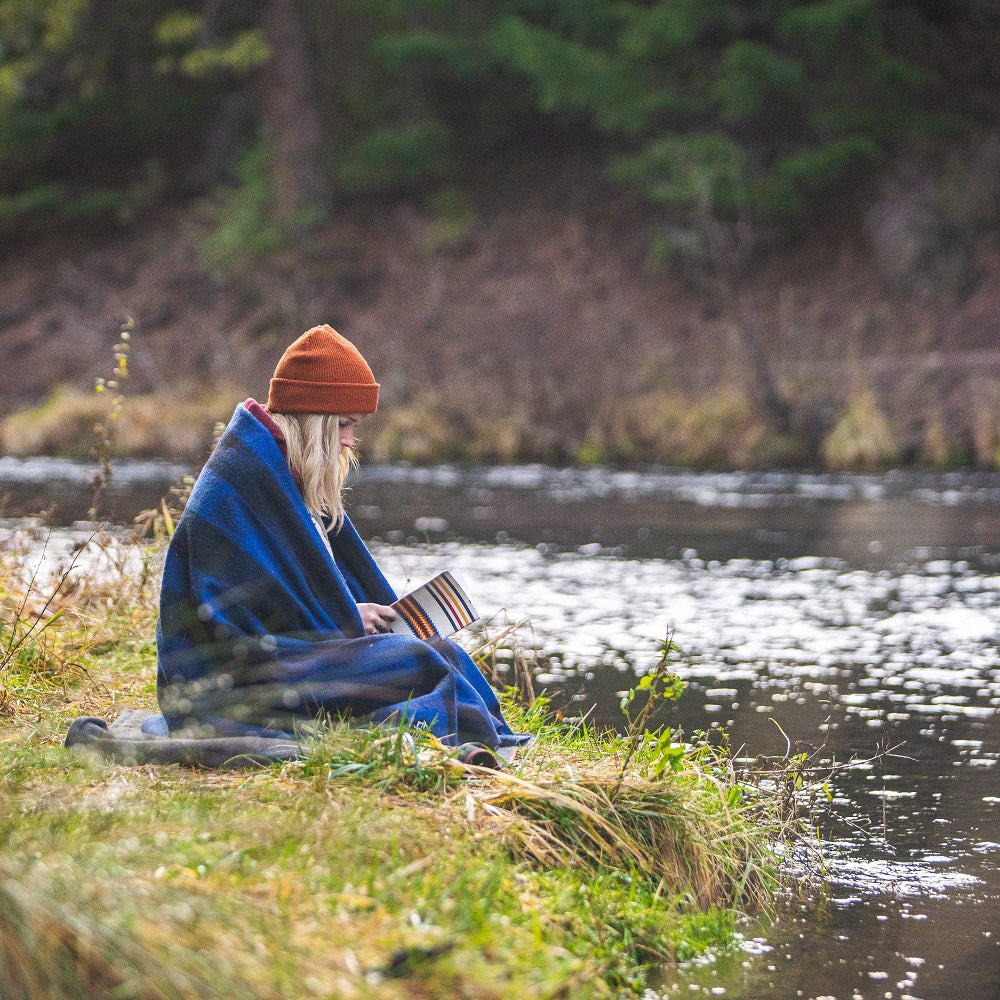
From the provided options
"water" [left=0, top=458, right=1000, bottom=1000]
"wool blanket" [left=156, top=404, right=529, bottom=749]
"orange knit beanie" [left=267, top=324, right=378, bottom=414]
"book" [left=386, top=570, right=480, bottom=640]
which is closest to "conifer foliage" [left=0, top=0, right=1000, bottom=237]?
"water" [left=0, top=458, right=1000, bottom=1000]

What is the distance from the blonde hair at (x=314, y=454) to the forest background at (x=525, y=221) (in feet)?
49.2

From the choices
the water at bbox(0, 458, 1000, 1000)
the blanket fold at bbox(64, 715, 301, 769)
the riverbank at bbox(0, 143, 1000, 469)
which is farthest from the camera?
the riverbank at bbox(0, 143, 1000, 469)

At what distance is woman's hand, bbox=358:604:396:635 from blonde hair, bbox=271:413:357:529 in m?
0.36

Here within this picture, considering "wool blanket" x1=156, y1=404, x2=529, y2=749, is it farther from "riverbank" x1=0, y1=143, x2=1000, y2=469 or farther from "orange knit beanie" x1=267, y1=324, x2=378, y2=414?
"riverbank" x1=0, y1=143, x2=1000, y2=469

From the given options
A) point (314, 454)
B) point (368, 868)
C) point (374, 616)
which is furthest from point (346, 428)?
point (368, 868)

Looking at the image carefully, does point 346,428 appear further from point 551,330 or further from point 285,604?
point 551,330

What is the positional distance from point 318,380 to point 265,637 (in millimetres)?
861

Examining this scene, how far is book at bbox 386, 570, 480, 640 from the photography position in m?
5.16

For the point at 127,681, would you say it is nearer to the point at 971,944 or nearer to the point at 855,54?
the point at 971,944

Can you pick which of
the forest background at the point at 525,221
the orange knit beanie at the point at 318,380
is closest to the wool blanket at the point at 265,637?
the orange knit beanie at the point at 318,380

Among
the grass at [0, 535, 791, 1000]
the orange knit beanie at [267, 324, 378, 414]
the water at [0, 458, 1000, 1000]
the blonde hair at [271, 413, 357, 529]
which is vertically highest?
the orange knit beanie at [267, 324, 378, 414]

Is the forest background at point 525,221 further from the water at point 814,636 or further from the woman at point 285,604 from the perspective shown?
the woman at point 285,604

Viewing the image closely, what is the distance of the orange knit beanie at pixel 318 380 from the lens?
4895 millimetres

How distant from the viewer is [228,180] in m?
33.0
